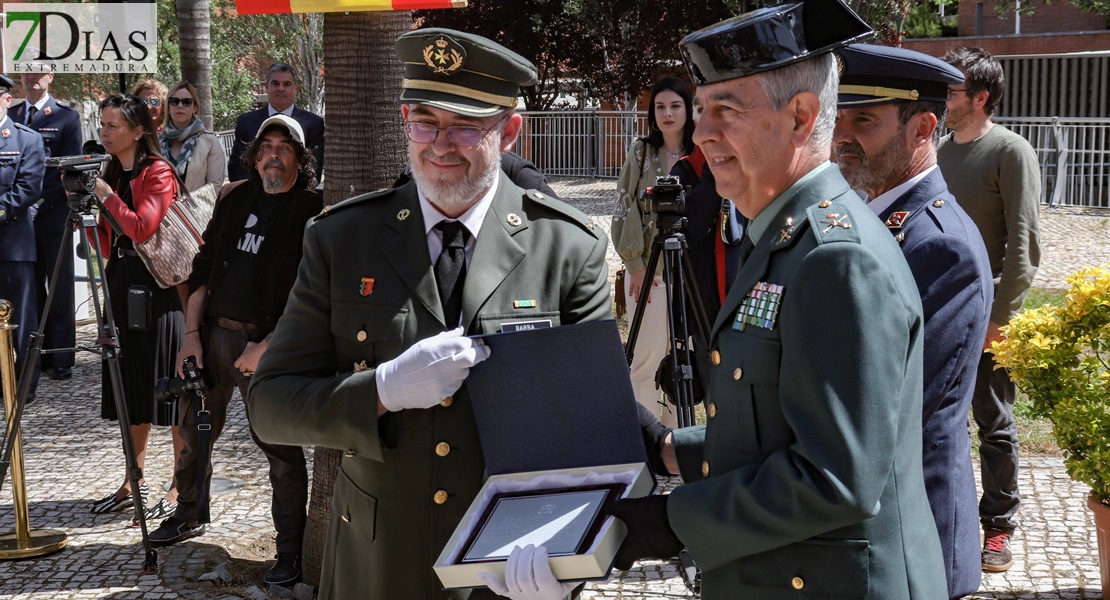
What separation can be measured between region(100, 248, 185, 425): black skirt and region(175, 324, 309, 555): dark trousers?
0.54 meters

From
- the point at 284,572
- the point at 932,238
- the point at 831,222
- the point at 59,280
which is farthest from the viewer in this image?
the point at 59,280

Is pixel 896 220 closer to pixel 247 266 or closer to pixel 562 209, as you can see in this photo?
pixel 562 209

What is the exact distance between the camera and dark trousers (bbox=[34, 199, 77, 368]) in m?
9.02

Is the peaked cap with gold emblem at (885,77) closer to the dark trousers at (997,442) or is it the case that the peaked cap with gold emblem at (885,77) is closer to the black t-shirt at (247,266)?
the dark trousers at (997,442)

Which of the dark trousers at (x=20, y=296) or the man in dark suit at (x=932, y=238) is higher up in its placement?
the man in dark suit at (x=932, y=238)

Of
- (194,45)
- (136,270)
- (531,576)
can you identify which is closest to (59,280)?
(194,45)

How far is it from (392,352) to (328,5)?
2061 mm

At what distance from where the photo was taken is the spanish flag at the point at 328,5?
414cm

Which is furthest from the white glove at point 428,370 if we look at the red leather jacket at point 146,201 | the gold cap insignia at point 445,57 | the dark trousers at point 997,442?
the red leather jacket at point 146,201

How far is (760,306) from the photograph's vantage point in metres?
2.01

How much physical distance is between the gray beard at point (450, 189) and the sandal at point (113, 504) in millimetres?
4009

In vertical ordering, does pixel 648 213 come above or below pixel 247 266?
above

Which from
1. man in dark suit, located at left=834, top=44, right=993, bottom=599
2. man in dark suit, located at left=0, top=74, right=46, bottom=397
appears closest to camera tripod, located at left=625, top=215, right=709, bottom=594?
man in dark suit, located at left=834, top=44, right=993, bottom=599

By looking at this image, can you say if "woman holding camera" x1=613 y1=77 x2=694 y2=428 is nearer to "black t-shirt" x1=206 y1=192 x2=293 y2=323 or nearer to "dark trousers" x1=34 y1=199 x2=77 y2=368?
"black t-shirt" x1=206 y1=192 x2=293 y2=323
